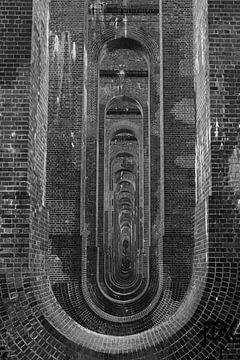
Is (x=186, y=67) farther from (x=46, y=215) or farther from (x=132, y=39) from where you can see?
(x=46, y=215)

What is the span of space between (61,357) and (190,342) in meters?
1.46

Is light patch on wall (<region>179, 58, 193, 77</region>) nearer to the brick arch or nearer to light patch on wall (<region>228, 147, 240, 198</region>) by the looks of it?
the brick arch

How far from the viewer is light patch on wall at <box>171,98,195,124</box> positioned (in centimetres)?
1487

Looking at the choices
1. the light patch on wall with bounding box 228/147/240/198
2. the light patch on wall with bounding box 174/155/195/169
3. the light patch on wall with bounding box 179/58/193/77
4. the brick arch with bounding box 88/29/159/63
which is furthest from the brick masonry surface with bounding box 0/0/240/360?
the brick arch with bounding box 88/29/159/63

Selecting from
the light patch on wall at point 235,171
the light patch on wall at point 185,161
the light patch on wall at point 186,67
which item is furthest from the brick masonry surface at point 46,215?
the light patch on wall at point 186,67

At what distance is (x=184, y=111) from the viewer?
14914 mm

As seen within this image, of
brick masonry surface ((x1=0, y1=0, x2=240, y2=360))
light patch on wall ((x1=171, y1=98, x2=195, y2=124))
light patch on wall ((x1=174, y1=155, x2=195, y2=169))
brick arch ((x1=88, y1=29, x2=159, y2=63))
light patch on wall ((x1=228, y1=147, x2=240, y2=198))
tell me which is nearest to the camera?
brick masonry surface ((x1=0, y1=0, x2=240, y2=360))

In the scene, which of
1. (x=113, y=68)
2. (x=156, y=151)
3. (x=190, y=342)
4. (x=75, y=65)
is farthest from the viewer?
(x=113, y=68)

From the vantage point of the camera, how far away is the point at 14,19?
21.5 feet

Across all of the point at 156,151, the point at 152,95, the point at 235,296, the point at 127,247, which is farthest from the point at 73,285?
the point at 127,247

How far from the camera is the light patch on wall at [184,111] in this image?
14.9 metres

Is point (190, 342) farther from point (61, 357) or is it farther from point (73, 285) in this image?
point (73, 285)

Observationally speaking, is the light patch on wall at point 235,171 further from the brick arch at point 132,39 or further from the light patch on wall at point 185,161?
the brick arch at point 132,39

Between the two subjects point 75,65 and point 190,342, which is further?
point 75,65
